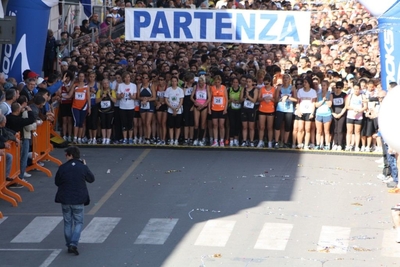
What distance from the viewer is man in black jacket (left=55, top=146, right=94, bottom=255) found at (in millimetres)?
13961

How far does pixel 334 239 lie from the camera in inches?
595

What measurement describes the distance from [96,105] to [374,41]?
10.1 meters

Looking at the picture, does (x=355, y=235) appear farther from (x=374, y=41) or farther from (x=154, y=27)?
(x=374, y=41)

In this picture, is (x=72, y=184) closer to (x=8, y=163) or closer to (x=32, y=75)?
(x=8, y=163)

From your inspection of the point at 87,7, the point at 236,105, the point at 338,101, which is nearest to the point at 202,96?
the point at 236,105

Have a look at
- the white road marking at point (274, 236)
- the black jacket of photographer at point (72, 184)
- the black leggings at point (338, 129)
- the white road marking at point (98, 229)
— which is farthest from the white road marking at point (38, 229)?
the black leggings at point (338, 129)

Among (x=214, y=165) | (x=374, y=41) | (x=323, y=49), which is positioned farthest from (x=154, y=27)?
(x=374, y=41)

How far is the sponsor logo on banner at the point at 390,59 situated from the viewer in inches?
667

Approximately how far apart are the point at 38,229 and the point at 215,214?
2945 mm

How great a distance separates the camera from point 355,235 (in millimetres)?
15367

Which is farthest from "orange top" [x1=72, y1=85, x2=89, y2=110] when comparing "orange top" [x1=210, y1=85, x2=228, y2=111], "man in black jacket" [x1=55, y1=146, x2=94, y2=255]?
"man in black jacket" [x1=55, y1=146, x2=94, y2=255]

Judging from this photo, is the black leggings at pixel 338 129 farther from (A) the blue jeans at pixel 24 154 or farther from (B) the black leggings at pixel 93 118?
(A) the blue jeans at pixel 24 154

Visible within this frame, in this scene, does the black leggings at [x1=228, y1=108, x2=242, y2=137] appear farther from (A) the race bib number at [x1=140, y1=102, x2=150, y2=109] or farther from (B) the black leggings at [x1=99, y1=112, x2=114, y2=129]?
(B) the black leggings at [x1=99, y1=112, x2=114, y2=129]

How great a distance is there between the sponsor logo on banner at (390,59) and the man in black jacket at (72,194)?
5.93 m
